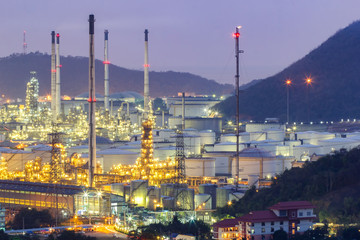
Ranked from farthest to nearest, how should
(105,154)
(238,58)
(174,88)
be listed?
(174,88), (105,154), (238,58)

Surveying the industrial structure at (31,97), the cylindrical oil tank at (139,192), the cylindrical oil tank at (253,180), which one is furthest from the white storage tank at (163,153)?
the industrial structure at (31,97)

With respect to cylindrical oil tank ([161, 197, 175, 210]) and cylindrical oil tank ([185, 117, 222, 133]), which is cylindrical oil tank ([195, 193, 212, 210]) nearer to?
cylindrical oil tank ([161, 197, 175, 210])

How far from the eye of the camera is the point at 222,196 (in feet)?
92.7

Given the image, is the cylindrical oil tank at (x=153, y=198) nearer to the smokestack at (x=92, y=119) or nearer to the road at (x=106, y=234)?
the road at (x=106, y=234)

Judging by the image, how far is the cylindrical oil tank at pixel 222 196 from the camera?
92.1 feet

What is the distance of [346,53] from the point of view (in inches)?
2667

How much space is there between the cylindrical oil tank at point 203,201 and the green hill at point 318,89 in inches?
1167

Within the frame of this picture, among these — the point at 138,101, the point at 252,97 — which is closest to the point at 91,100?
the point at 252,97

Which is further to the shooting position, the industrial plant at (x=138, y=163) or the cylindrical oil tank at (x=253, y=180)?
the cylindrical oil tank at (x=253, y=180)

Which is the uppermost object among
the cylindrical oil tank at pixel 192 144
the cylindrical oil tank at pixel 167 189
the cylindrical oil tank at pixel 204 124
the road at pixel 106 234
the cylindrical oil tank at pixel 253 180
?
the cylindrical oil tank at pixel 204 124

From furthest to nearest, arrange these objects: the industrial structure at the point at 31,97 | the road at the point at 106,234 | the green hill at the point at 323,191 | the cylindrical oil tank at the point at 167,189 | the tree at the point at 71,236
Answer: the industrial structure at the point at 31,97, the cylindrical oil tank at the point at 167,189, the road at the point at 106,234, the green hill at the point at 323,191, the tree at the point at 71,236

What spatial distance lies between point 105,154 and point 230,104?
26.3 meters

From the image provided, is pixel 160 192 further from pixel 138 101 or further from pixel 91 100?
pixel 138 101

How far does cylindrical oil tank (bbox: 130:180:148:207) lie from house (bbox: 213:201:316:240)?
7204 mm
